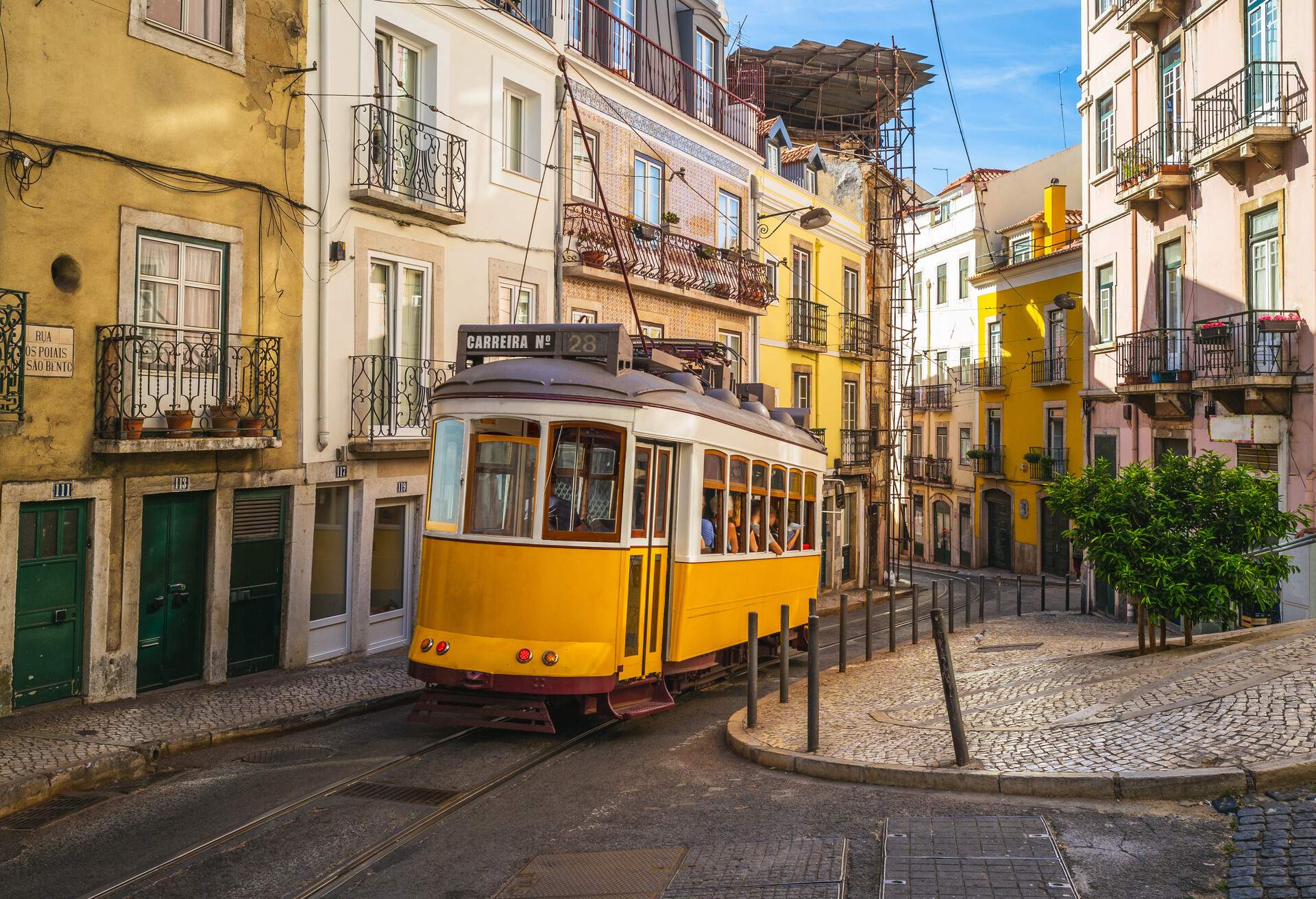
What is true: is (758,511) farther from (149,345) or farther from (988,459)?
(988,459)

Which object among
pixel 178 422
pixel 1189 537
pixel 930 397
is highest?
pixel 930 397

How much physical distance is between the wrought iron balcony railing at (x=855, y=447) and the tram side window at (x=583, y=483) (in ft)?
70.1

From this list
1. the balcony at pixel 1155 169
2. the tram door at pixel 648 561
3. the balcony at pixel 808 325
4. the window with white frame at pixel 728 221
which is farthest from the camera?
the balcony at pixel 808 325

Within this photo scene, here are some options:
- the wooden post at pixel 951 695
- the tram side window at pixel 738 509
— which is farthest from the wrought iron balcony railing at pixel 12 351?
the wooden post at pixel 951 695

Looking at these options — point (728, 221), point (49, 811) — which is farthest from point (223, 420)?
point (728, 221)

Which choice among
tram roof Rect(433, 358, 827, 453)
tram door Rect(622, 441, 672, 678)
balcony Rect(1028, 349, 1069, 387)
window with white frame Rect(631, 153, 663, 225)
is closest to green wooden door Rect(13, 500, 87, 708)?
tram roof Rect(433, 358, 827, 453)

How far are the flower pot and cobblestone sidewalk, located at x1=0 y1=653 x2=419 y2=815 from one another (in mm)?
2765

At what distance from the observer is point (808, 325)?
28.4 metres

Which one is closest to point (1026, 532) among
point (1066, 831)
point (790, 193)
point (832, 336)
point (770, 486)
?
point (832, 336)

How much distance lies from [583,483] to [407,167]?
25.4 ft

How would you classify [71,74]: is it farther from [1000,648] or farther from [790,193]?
[790,193]

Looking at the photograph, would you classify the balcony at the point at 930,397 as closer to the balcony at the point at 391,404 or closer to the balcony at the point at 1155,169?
the balcony at the point at 1155,169

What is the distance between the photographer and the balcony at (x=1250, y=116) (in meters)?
16.4

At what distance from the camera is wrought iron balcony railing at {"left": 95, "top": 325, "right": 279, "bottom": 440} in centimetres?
1102
